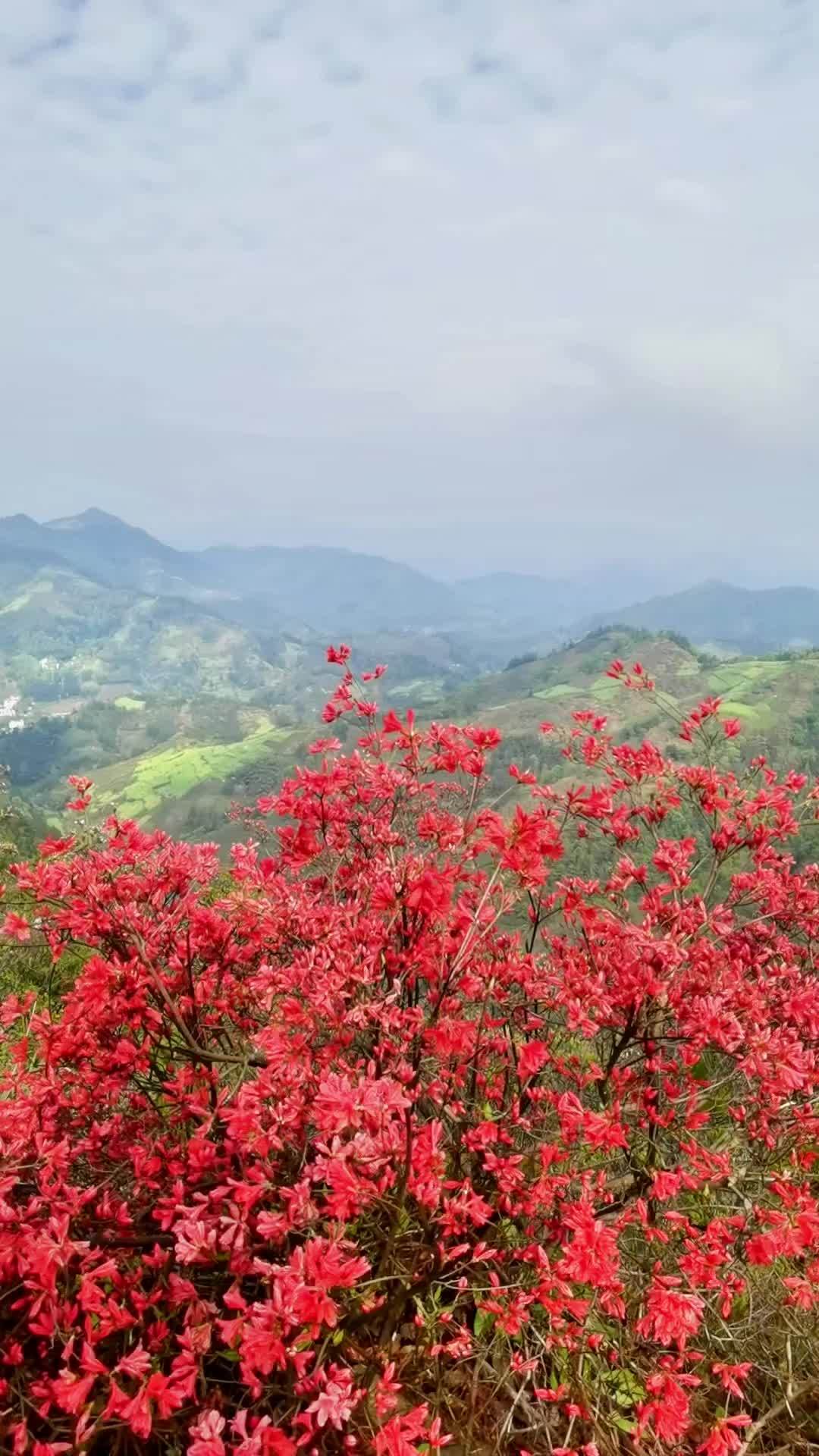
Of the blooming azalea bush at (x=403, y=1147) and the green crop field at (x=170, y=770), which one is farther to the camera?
the green crop field at (x=170, y=770)

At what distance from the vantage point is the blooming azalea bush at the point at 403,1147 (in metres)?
2.35

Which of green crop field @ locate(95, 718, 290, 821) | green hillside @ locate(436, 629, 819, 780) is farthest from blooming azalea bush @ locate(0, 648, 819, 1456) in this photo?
green crop field @ locate(95, 718, 290, 821)

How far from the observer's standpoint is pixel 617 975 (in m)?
3.20

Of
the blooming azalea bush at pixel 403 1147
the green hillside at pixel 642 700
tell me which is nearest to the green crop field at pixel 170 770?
the green hillside at pixel 642 700

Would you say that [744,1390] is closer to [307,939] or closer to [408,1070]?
[408,1070]

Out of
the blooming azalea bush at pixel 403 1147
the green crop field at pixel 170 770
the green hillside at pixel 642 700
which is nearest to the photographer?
the blooming azalea bush at pixel 403 1147

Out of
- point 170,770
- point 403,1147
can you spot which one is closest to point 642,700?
point 403,1147

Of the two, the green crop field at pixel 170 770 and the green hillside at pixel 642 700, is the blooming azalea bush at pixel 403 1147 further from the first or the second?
the green crop field at pixel 170 770

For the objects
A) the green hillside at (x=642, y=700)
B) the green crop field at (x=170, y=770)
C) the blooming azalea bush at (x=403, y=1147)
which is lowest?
the green crop field at (x=170, y=770)

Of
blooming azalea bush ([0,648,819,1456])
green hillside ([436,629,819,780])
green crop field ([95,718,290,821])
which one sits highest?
blooming azalea bush ([0,648,819,1456])

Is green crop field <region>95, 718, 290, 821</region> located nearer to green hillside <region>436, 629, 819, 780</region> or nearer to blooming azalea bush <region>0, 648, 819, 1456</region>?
green hillside <region>436, 629, 819, 780</region>

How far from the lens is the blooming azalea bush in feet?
7.70

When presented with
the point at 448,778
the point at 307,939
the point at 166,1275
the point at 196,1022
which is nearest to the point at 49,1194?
the point at 166,1275

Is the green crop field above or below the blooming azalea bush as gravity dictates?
below
